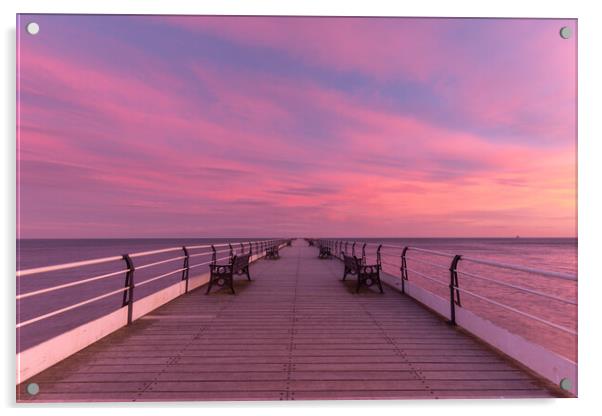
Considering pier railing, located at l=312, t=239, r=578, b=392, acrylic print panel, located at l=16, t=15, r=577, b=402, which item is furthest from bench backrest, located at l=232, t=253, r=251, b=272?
pier railing, located at l=312, t=239, r=578, b=392

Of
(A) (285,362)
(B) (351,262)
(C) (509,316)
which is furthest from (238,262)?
(C) (509,316)

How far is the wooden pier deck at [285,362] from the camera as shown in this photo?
368 centimetres

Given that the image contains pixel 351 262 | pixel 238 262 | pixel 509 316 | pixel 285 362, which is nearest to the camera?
pixel 285 362

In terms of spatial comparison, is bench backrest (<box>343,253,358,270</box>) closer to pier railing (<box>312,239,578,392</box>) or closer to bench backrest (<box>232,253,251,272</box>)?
pier railing (<box>312,239,578,392</box>)

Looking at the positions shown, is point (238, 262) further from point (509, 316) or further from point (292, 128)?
point (509, 316)

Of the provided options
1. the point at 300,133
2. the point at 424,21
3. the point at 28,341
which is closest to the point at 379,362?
the point at 424,21

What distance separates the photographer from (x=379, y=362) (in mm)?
4352

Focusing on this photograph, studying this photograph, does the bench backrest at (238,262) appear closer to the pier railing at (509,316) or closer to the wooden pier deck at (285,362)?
the wooden pier deck at (285,362)

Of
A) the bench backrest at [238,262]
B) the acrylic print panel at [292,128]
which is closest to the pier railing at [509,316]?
the acrylic print panel at [292,128]

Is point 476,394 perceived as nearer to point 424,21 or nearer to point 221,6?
point 424,21

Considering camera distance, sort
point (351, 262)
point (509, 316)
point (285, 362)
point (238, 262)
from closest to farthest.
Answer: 1. point (285, 362)
2. point (238, 262)
3. point (351, 262)
4. point (509, 316)

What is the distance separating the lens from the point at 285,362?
14.3ft

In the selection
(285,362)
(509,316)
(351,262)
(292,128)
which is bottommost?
(509,316)

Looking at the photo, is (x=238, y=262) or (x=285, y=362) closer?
(x=285, y=362)
